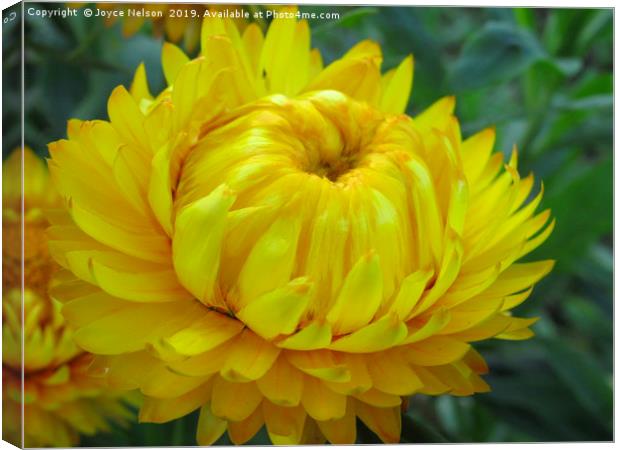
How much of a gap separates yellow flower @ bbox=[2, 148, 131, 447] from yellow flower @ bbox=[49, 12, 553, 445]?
13cm

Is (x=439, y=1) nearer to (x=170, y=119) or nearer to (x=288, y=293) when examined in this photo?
(x=170, y=119)

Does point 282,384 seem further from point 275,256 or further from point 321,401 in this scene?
point 275,256

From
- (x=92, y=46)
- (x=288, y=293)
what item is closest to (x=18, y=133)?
(x=92, y=46)

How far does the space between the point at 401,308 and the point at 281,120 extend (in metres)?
0.28

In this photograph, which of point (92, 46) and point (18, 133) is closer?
point (18, 133)

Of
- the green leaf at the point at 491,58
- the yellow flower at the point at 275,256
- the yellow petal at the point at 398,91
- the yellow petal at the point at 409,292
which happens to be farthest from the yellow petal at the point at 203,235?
the green leaf at the point at 491,58

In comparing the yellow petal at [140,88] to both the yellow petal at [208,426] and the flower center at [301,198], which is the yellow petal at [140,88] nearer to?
the flower center at [301,198]

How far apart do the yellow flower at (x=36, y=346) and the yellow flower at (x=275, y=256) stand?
13 cm

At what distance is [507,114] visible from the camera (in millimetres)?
1968

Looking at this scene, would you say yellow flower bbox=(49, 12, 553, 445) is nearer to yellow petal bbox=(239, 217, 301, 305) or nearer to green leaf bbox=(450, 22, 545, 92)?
yellow petal bbox=(239, 217, 301, 305)

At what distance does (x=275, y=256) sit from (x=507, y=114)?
0.95 meters

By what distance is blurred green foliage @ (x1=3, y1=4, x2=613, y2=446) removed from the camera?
1520 mm

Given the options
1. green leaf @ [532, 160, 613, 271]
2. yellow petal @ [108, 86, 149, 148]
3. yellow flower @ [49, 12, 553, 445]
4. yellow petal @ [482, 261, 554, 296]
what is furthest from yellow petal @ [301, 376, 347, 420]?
green leaf @ [532, 160, 613, 271]

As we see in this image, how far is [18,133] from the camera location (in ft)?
4.67
